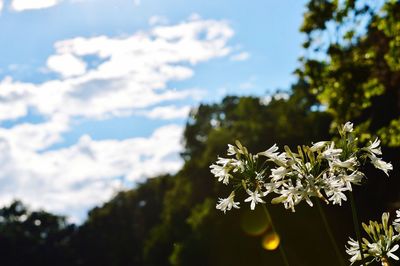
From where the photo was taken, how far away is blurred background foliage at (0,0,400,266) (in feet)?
55.7

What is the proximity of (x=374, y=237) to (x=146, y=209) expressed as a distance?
9169 cm

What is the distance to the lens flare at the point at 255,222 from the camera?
129 ft

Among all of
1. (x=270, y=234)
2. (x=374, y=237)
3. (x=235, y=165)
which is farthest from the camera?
(x=270, y=234)

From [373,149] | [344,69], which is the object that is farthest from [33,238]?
[373,149]

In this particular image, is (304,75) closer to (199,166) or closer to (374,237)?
(374,237)

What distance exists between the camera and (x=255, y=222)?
39.7m

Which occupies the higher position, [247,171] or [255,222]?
[255,222]

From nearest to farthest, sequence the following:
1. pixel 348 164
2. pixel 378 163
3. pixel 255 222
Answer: pixel 348 164 → pixel 378 163 → pixel 255 222

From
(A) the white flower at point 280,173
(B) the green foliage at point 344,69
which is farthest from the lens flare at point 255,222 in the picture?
(A) the white flower at point 280,173

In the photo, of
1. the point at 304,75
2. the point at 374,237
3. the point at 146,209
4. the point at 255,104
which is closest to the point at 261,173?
the point at 374,237

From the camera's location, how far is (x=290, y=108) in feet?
191

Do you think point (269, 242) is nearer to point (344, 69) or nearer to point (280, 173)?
point (344, 69)

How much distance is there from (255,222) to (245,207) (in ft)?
4.42

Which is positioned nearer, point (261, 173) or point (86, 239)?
point (261, 173)
